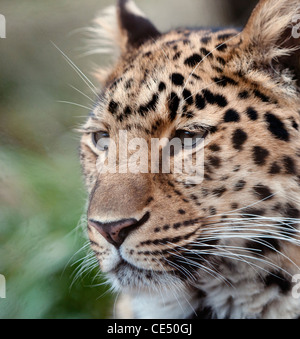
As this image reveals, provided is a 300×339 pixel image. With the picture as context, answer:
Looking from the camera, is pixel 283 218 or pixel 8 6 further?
pixel 8 6

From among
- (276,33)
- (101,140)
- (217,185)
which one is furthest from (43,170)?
(276,33)

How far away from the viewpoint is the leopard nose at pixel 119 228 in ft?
6.72

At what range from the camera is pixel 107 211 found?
2107 mm

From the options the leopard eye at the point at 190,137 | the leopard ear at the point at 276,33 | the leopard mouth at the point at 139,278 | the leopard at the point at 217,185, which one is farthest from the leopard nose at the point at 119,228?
the leopard ear at the point at 276,33

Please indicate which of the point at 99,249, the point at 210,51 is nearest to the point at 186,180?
the point at 99,249

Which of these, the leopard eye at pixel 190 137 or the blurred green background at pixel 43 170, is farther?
the blurred green background at pixel 43 170

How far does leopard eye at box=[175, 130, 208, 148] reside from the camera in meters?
2.21

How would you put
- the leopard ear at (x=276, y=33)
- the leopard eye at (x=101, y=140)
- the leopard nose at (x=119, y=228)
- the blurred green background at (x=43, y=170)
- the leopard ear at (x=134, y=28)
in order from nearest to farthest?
the leopard nose at (x=119, y=228)
the leopard ear at (x=276, y=33)
the leopard eye at (x=101, y=140)
the leopard ear at (x=134, y=28)
the blurred green background at (x=43, y=170)

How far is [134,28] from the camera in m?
3.02

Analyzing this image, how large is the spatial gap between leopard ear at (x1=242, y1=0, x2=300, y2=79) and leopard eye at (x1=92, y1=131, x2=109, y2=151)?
906 mm

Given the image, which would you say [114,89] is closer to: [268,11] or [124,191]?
[124,191]

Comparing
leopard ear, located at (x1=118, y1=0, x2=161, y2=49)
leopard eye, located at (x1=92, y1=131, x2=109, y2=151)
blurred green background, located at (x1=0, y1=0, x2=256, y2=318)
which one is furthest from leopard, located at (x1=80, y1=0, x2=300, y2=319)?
leopard ear, located at (x1=118, y1=0, x2=161, y2=49)

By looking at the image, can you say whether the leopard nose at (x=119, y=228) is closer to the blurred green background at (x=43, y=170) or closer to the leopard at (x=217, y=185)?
the leopard at (x=217, y=185)

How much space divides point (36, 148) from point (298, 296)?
7.34 ft
